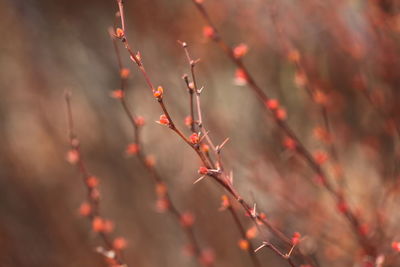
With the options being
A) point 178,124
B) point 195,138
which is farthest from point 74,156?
point 178,124

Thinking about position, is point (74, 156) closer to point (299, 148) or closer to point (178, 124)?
point (299, 148)

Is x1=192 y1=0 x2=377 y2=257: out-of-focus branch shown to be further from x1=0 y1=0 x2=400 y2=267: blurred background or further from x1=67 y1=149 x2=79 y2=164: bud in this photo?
x1=67 y1=149 x2=79 y2=164: bud

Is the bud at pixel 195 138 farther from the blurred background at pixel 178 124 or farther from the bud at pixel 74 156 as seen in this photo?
the blurred background at pixel 178 124

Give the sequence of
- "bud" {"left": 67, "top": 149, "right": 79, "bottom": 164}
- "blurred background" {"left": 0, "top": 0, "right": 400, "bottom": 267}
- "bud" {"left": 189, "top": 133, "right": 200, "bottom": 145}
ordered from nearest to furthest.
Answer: "bud" {"left": 189, "top": 133, "right": 200, "bottom": 145}
"bud" {"left": 67, "top": 149, "right": 79, "bottom": 164}
"blurred background" {"left": 0, "top": 0, "right": 400, "bottom": 267}

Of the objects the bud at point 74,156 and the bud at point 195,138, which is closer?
the bud at point 195,138

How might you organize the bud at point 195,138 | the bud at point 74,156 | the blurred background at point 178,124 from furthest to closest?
1. the blurred background at point 178,124
2. the bud at point 74,156
3. the bud at point 195,138

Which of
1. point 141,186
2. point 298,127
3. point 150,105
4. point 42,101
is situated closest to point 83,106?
point 42,101

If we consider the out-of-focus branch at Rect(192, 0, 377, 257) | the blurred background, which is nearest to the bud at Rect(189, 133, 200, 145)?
the out-of-focus branch at Rect(192, 0, 377, 257)

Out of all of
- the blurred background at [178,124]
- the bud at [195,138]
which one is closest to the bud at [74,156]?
the bud at [195,138]
